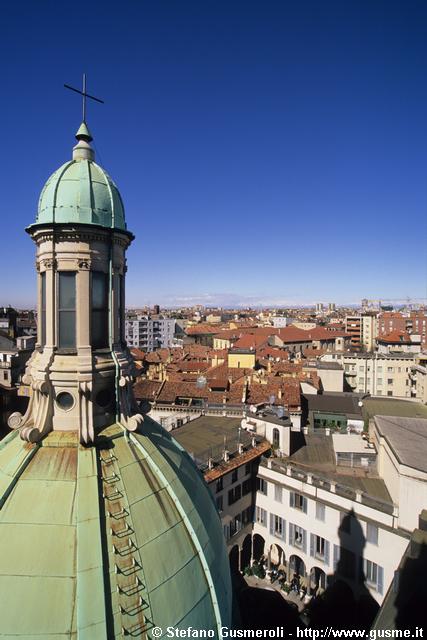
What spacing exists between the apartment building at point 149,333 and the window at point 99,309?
104 meters

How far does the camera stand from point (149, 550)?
19.0 ft

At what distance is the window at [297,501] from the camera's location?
77.9 feet

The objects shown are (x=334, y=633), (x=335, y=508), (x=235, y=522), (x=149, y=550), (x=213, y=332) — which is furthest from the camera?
(x=213, y=332)

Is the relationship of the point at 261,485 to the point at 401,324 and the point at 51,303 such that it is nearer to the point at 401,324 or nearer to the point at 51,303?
the point at 51,303

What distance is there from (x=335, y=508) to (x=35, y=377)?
2111 centimetres

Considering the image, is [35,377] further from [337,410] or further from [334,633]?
[337,410]

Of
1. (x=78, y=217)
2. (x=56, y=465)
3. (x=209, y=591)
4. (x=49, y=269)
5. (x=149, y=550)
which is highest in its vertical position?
(x=78, y=217)

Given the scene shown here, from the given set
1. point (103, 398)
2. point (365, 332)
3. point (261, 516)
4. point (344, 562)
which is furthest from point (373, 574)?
point (365, 332)

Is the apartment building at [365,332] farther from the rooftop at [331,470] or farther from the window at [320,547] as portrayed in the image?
the window at [320,547]

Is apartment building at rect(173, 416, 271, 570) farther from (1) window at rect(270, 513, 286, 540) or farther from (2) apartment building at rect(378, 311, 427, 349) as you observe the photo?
(2) apartment building at rect(378, 311, 427, 349)

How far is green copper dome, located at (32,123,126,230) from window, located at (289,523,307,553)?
23730 millimetres

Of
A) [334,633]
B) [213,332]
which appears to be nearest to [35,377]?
[334,633]

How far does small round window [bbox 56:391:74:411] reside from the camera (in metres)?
7.03

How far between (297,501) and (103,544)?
21.7 meters
